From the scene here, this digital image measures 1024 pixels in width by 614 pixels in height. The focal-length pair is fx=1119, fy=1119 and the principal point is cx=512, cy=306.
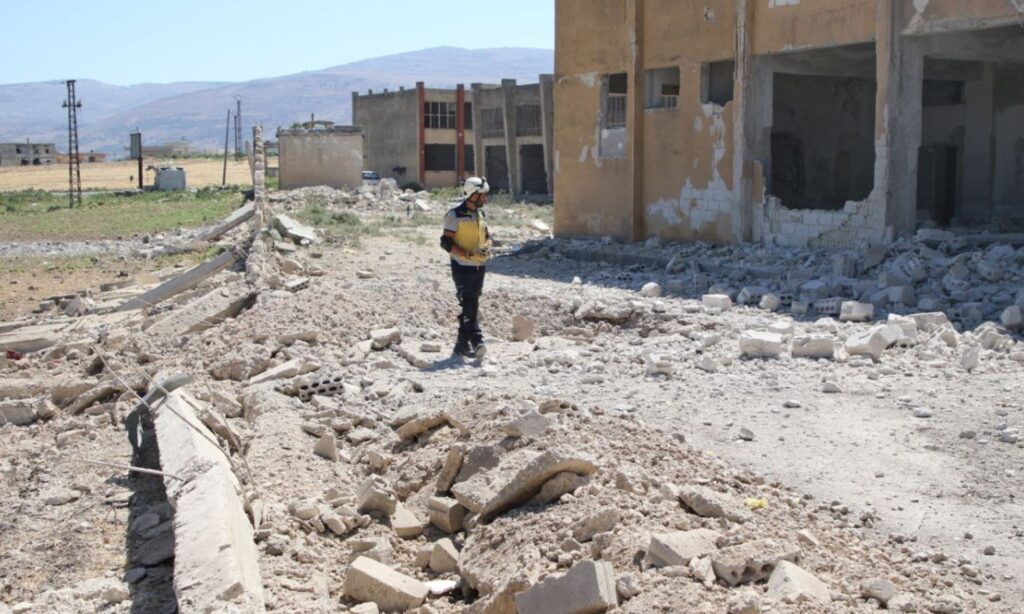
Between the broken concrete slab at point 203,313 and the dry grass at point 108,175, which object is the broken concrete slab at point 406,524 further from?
the dry grass at point 108,175

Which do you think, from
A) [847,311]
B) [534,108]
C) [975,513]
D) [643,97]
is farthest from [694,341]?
[534,108]

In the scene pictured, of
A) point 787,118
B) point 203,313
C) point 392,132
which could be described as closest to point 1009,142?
point 787,118

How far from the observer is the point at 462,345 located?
35.4ft

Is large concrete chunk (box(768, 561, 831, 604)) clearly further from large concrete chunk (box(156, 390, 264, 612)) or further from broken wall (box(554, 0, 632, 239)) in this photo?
broken wall (box(554, 0, 632, 239))

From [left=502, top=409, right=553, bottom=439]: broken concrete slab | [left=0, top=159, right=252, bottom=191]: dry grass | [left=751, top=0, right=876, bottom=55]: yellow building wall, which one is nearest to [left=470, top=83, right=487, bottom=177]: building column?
[left=0, top=159, right=252, bottom=191]: dry grass

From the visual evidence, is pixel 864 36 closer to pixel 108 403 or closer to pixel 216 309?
pixel 216 309

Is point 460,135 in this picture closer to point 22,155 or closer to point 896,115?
point 896,115

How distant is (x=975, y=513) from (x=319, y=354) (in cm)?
671

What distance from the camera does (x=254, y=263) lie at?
51.2 ft

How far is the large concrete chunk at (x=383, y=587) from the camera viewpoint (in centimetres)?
555

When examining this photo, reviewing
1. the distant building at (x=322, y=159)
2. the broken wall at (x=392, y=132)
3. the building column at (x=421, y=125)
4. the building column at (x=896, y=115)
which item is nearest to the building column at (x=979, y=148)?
the building column at (x=896, y=115)

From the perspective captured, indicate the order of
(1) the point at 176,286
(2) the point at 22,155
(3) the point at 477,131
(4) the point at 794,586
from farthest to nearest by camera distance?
1. (2) the point at 22,155
2. (3) the point at 477,131
3. (1) the point at 176,286
4. (4) the point at 794,586

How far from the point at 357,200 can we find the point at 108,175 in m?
47.6

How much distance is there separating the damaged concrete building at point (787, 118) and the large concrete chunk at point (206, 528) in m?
10.9
